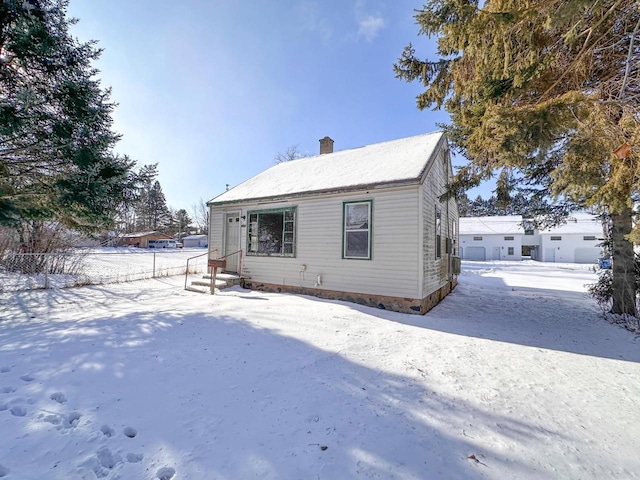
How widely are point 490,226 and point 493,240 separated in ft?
7.82

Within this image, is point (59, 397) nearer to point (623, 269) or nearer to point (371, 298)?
point (371, 298)

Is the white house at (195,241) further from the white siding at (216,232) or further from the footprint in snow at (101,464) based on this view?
the footprint in snow at (101,464)

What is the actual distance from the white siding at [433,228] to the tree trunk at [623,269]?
4.19m

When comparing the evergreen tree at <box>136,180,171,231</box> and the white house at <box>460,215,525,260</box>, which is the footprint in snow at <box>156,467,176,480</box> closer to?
the white house at <box>460,215,525,260</box>

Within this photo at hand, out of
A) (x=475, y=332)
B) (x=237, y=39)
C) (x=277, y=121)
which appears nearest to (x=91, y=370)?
(x=475, y=332)

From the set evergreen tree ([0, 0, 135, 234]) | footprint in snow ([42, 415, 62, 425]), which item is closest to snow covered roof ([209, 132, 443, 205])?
evergreen tree ([0, 0, 135, 234])

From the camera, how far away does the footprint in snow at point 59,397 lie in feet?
8.71

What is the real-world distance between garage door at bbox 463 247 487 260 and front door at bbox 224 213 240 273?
32.9 metres

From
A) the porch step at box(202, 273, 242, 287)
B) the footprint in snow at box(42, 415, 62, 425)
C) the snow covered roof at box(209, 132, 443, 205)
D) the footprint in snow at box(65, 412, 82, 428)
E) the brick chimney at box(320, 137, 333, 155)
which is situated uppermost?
the brick chimney at box(320, 137, 333, 155)

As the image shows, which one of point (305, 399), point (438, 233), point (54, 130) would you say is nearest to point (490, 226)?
point (438, 233)

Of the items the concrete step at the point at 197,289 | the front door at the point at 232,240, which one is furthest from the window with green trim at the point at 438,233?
the concrete step at the point at 197,289

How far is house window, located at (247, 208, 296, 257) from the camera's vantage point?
8.96 metres

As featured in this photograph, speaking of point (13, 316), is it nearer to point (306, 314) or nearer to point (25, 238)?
point (306, 314)

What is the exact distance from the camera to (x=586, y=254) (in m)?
30.4
